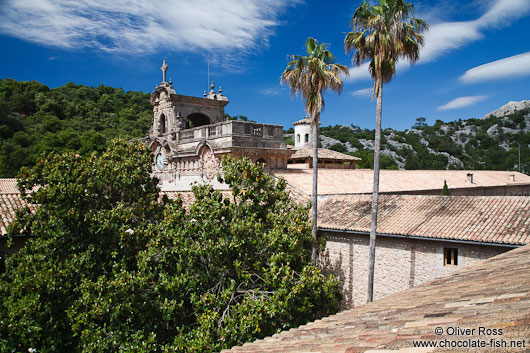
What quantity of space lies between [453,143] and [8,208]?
133 metres

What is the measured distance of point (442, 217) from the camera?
15484 mm

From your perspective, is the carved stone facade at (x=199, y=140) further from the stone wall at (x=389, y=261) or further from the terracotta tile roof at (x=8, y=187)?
the terracotta tile roof at (x=8, y=187)

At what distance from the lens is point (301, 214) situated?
45.0ft

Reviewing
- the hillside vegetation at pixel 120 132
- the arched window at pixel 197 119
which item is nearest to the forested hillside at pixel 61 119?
the hillside vegetation at pixel 120 132

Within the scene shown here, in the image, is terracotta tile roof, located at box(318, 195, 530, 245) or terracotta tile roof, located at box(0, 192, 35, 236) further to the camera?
terracotta tile roof, located at box(0, 192, 35, 236)

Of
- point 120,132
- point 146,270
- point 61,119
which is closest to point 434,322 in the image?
point 146,270

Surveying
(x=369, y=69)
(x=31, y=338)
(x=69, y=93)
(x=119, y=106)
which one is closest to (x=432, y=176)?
(x=369, y=69)

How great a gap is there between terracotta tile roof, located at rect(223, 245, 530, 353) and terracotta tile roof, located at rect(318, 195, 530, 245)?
765 cm

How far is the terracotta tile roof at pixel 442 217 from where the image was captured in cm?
1343

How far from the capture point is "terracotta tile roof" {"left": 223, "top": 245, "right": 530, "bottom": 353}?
128 inches

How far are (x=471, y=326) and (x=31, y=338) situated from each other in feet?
36.5

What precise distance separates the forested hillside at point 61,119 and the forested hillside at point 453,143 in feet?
169

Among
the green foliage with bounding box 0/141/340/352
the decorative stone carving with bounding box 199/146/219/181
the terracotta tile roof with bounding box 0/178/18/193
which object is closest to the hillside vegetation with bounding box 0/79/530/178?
the terracotta tile roof with bounding box 0/178/18/193

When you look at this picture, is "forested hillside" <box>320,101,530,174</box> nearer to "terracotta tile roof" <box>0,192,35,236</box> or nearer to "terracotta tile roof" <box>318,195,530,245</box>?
"terracotta tile roof" <box>318,195,530,245</box>
